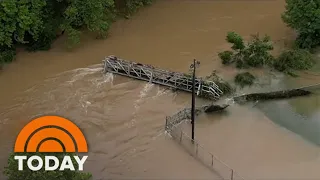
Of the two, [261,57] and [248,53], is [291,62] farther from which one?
[248,53]

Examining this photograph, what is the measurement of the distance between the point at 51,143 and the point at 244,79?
1256cm

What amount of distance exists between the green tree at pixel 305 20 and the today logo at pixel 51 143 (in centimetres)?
1480

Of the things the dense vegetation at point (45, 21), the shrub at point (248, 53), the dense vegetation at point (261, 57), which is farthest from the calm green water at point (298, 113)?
the dense vegetation at point (45, 21)

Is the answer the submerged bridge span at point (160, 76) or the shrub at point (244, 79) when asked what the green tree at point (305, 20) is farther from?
the submerged bridge span at point (160, 76)

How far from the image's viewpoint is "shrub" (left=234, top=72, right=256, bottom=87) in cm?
2844

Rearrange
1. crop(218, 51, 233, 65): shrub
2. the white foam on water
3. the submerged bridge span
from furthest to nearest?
crop(218, 51, 233, 65): shrub → the submerged bridge span → the white foam on water

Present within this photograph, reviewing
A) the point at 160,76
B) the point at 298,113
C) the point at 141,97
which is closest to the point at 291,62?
the point at 298,113

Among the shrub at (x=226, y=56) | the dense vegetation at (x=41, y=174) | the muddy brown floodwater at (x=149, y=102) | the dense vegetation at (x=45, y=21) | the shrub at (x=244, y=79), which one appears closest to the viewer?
the dense vegetation at (x=41, y=174)

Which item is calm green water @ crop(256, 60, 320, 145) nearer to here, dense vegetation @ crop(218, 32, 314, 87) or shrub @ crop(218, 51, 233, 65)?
dense vegetation @ crop(218, 32, 314, 87)

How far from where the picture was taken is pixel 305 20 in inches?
1197

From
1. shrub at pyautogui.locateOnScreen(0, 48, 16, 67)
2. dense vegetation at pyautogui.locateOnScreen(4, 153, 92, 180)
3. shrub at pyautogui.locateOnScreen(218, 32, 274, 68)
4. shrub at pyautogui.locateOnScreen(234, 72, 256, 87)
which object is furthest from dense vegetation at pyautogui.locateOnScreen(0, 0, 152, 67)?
dense vegetation at pyautogui.locateOnScreen(4, 153, 92, 180)

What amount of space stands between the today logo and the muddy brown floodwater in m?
1.98

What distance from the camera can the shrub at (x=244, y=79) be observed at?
28.4 meters

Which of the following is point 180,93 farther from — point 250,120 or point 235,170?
point 235,170
